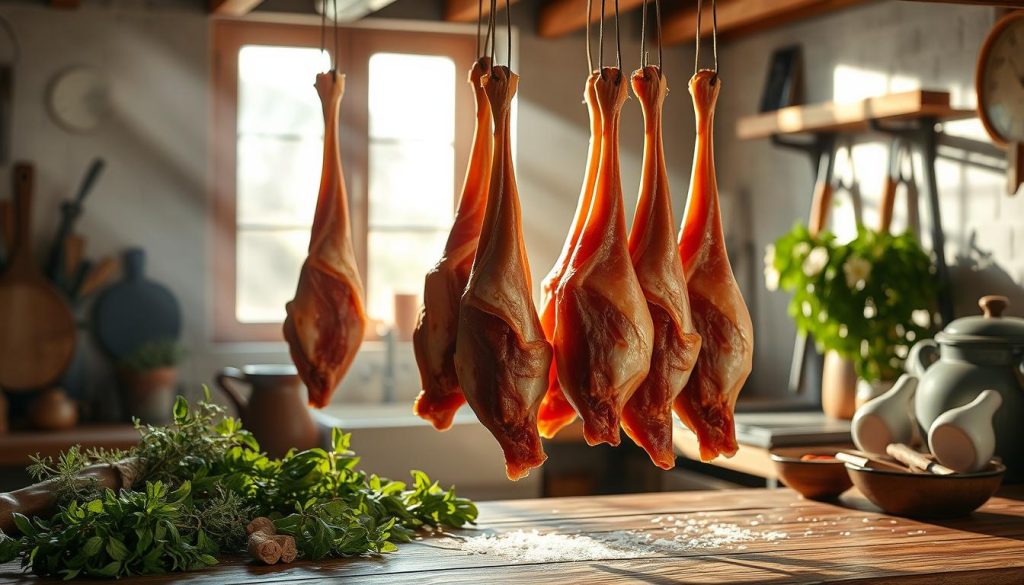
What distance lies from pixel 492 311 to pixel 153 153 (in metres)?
2.91

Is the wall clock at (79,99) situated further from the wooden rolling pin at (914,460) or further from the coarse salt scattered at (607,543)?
the wooden rolling pin at (914,460)

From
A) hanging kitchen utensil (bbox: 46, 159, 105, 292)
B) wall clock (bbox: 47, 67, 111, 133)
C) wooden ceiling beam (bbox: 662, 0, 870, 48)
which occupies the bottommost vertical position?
hanging kitchen utensil (bbox: 46, 159, 105, 292)

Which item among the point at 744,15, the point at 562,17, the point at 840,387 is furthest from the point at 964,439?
the point at 562,17

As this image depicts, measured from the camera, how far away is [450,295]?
1.49 meters

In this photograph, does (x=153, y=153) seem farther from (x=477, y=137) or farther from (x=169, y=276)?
(x=477, y=137)

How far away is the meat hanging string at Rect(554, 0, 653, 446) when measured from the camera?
1.38m

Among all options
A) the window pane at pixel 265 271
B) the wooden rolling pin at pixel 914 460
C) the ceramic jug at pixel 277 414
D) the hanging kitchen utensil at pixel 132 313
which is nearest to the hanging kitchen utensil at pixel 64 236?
the hanging kitchen utensil at pixel 132 313

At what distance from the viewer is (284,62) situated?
4.23 meters

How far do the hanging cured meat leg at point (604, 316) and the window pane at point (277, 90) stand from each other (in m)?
2.92

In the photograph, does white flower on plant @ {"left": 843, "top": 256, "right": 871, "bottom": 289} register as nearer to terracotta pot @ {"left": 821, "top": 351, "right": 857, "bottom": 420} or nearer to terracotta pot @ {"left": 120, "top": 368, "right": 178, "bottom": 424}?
terracotta pot @ {"left": 821, "top": 351, "right": 857, "bottom": 420}

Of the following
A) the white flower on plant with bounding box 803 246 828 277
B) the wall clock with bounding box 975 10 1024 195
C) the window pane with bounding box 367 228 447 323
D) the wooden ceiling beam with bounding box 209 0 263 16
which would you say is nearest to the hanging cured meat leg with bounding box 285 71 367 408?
the wall clock with bounding box 975 10 1024 195

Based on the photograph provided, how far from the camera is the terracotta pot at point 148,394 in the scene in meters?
3.80

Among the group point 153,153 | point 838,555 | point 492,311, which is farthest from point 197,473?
point 153,153

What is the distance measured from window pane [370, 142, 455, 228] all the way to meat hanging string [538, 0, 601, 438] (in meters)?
2.88
